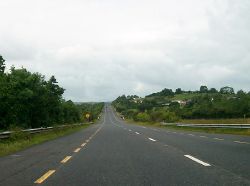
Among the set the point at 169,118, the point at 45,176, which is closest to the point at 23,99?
the point at 45,176

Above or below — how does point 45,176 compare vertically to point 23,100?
below

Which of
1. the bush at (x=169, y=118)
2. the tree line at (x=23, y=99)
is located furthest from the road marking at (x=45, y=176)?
the bush at (x=169, y=118)

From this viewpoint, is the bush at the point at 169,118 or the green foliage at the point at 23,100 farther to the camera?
the bush at the point at 169,118

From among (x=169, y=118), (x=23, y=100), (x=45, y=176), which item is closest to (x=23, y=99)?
(x=23, y=100)

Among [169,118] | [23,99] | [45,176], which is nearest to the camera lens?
[45,176]

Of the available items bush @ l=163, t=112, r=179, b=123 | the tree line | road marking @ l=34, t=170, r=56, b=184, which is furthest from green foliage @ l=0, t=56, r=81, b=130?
bush @ l=163, t=112, r=179, b=123

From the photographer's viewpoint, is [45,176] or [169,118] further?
[169,118]

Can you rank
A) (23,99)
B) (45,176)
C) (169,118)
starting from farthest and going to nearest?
(169,118) < (23,99) < (45,176)

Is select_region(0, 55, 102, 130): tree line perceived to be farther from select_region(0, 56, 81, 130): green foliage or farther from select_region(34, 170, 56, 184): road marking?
select_region(34, 170, 56, 184): road marking

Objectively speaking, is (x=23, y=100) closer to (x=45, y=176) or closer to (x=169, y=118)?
(x=45, y=176)

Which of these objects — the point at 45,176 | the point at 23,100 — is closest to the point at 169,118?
the point at 23,100

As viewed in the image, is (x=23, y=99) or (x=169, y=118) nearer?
(x=23, y=99)

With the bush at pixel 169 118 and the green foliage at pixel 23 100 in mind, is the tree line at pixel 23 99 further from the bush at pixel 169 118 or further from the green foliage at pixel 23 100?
the bush at pixel 169 118

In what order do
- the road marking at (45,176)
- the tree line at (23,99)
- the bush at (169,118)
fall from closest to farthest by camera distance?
1. the road marking at (45,176)
2. the tree line at (23,99)
3. the bush at (169,118)
